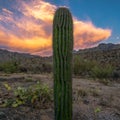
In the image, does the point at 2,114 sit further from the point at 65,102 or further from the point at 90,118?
the point at 90,118

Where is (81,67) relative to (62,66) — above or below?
above

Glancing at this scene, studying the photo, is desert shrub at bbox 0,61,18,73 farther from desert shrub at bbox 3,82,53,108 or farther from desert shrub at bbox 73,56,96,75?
desert shrub at bbox 3,82,53,108

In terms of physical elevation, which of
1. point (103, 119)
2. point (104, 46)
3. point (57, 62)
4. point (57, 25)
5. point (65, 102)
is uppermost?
point (104, 46)

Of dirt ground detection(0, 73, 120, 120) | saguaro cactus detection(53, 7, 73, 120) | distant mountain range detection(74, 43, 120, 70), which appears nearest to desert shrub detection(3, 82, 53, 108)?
dirt ground detection(0, 73, 120, 120)

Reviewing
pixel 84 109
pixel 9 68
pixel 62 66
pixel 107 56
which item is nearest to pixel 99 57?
pixel 107 56

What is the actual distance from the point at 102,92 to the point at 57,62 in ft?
15.3

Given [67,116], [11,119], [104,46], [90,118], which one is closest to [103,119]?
[90,118]

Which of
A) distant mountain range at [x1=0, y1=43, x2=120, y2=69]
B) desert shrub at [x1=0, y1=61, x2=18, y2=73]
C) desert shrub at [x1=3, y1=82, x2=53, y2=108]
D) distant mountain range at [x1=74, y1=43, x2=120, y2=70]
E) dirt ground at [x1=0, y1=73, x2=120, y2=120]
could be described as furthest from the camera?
distant mountain range at [x1=0, y1=43, x2=120, y2=69]

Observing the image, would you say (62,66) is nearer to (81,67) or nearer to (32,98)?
(32,98)

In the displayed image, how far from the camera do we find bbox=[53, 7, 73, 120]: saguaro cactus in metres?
6.47

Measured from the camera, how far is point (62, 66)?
6469mm

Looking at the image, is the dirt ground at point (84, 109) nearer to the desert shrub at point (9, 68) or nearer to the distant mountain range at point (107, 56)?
the desert shrub at point (9, 68)

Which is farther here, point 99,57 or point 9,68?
point 99,57

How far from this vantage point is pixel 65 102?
6.55 meters
